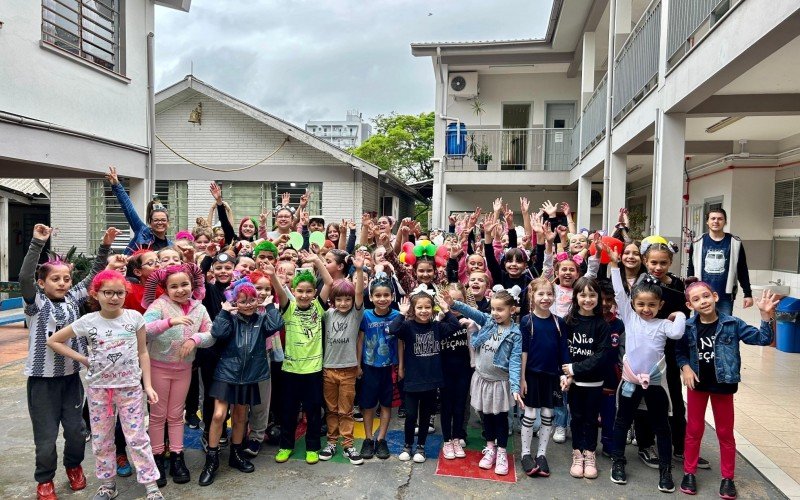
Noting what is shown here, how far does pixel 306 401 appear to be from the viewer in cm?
397

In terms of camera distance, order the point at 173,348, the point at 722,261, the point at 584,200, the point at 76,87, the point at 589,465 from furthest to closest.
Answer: the point at 584,200 < the point at 76,87 < the point at 722,261 < the point at 589,465 < the point at 173,348

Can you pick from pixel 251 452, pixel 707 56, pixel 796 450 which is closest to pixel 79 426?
pixel 251 452

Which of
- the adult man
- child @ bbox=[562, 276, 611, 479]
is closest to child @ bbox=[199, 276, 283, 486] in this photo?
child @ bbox=[562, 276, 611, 479]

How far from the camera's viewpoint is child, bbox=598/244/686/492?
3574 millimetres

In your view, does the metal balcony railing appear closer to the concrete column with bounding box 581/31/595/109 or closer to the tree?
the concrete column with bounding box 581/31/595/109

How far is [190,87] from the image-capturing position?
13.0 metres

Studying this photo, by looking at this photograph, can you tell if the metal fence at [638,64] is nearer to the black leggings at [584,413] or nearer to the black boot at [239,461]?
the black leggings at [584,413]

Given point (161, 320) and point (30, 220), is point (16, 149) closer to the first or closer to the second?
point (161, 320)

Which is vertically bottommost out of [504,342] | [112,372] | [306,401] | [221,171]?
[306,401]

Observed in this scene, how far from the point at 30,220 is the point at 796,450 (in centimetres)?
1897

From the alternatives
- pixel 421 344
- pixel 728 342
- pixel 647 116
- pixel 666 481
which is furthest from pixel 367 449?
pixel 647 116

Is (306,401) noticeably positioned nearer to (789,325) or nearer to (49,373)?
(49,373)

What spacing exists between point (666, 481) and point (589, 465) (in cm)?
50

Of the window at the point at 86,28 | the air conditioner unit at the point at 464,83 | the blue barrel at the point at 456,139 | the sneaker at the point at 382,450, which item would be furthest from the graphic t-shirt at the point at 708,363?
the air conditioner unit at the point at 464,83
